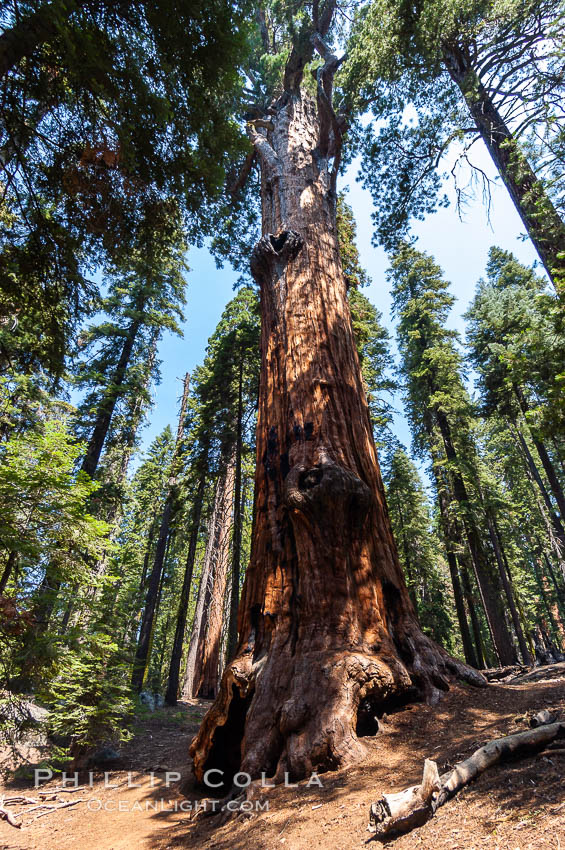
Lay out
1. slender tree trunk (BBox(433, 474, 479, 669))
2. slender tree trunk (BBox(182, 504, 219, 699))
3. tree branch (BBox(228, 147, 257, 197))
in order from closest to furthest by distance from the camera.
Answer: tree branch (BBox(228, 147, 257, 197))
slender tree trunk (BBox(433, 474, 479, 669))
slender tree trunk (BBox(182, 504, 219, 699))

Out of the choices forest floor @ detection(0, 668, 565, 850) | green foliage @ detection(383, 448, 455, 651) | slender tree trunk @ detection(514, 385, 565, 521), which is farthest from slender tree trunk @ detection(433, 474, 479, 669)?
forest floor @ detection(0, 668, 565, 850)

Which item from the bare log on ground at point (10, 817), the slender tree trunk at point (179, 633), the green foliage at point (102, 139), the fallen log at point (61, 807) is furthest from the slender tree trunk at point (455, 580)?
the green foliage at point (102, 139)

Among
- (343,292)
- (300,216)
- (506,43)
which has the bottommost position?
(343,292)

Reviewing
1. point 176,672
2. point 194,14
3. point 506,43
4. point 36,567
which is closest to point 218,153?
point 194,14

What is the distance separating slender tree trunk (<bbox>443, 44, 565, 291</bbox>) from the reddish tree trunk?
3.80m

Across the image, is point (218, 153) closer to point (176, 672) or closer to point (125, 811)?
point (125, 811)

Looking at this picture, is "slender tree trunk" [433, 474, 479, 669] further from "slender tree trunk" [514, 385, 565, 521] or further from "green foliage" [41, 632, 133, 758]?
"green foliage" [41, 632, 133, 758]

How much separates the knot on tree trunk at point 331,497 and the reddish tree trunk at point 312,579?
1cm

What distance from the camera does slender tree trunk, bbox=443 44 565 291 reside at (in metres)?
6.95

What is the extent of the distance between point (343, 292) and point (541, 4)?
647 cm

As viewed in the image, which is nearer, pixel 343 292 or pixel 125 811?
pixel 125 811

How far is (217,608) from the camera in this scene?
15.8 metres

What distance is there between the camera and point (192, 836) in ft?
10.2

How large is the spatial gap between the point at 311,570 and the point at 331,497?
0.78 meters
